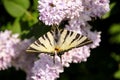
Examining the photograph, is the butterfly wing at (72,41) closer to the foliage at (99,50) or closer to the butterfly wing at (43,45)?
the butterfly wing at (43,45)

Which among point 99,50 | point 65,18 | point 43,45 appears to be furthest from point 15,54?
point 99,50

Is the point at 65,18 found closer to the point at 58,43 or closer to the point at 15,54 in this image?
the point at 58,43


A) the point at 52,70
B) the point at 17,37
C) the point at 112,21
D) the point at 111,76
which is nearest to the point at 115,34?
the point at 112,21

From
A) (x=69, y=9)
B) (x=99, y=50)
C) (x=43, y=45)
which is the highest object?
(x=99, y=50)

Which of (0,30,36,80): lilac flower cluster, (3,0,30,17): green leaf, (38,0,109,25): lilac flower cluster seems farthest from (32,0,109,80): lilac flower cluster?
(3,0,30,17): green leaf

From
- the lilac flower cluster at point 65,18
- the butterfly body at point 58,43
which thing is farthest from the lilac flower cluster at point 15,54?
the butterfly body at point 58,43

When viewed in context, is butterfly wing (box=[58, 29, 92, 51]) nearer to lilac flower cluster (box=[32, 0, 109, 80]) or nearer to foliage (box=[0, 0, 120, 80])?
lilac flower cluster (box=[32, 0, 109, 80])
